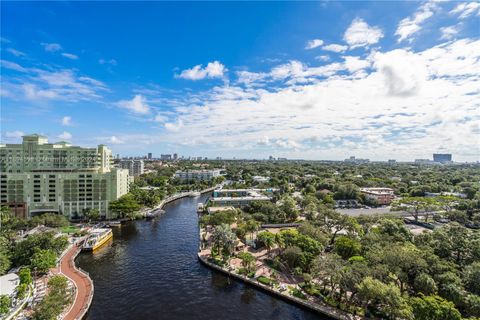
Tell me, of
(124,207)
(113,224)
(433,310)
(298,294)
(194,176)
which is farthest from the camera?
(194,176)

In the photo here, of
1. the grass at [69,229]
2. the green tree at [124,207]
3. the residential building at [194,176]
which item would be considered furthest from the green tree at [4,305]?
the residential building at [194,176]

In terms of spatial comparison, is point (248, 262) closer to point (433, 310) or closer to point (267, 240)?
point (267, 240)

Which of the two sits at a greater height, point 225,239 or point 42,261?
point 225,239

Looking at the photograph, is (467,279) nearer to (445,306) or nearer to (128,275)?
(445,306)

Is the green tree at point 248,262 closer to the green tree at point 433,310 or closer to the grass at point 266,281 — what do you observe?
the grass at point 266,281

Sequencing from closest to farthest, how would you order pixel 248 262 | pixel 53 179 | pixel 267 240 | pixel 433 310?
pixel 433 310, pixel 248 262, pixel 267 240, pixel 53 179

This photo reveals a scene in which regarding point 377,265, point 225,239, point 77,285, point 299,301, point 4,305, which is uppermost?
point 377,265

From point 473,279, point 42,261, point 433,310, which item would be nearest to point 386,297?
point 433,310
